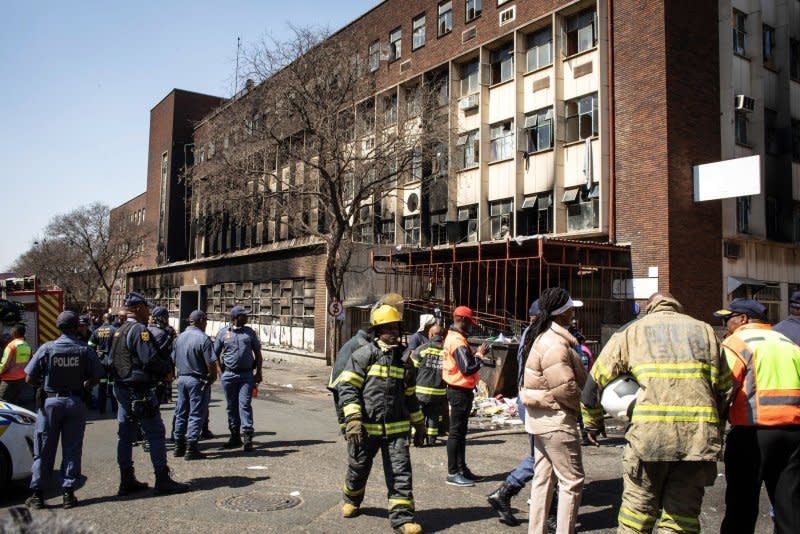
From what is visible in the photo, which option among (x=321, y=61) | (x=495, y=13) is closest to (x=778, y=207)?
(x=495, y=13)

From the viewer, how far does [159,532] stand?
5480mm

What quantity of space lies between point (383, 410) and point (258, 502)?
1.85m

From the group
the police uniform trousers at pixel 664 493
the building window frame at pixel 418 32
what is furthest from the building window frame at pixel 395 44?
the police uniform trousers at pixel 664 493

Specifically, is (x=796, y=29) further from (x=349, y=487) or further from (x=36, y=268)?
(x=36, y=268)

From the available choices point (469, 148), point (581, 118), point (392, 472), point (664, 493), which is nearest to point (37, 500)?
point (392, 472)

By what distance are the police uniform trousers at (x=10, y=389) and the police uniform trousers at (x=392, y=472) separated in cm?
649

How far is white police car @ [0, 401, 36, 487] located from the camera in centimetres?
670

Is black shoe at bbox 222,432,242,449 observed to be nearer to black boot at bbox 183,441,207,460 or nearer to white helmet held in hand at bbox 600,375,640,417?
black boot at bbox 183,441,207,460

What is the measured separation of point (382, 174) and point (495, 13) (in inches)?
325

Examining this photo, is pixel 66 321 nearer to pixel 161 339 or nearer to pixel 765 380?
pixel 161 339

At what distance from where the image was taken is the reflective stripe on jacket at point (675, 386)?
3869 mm

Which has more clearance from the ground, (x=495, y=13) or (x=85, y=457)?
(x=495, y=13)

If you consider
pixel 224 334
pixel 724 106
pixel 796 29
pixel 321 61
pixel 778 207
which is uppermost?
pixel 796 29

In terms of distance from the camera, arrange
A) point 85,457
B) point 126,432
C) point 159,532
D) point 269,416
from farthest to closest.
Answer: point 269,416
point 85,457
point 126,432
point 159,532
